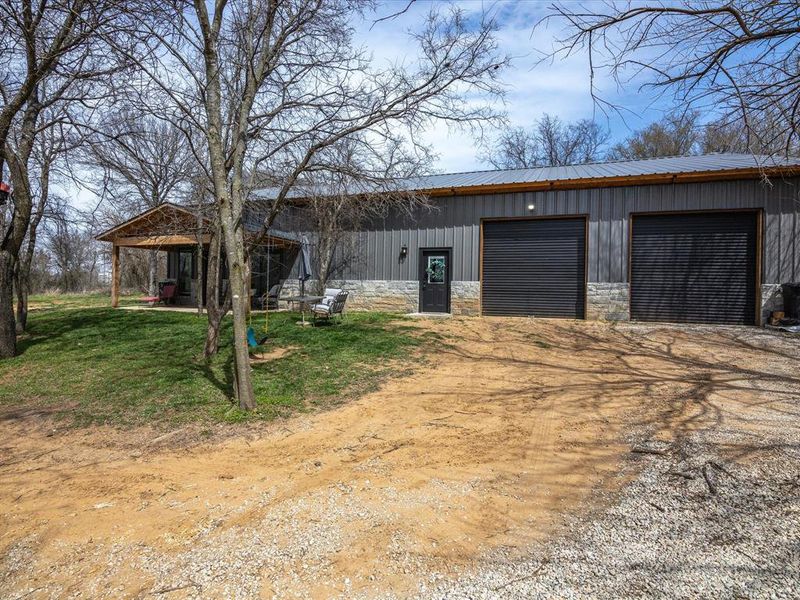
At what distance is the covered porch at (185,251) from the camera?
13.5m

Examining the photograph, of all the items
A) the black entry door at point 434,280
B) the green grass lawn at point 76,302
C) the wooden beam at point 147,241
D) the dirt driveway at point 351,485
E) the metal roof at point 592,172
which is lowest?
the dirt driveway at point 351,485

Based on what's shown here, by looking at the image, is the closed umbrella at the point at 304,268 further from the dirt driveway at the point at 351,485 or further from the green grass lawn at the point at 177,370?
the dirt driveway at the point at 351,485

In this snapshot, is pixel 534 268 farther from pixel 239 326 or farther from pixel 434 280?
pixel 239 326

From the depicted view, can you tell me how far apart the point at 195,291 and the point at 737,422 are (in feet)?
56.5

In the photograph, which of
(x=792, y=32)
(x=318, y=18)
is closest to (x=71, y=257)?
(x=318, y=18)

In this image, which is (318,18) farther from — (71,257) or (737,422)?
(71,257)

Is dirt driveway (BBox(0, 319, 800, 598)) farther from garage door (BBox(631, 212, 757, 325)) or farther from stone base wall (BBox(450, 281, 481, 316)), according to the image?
stone base wall (BBox(450, 281, 481, 316))

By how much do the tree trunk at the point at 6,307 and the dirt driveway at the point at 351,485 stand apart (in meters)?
4.57

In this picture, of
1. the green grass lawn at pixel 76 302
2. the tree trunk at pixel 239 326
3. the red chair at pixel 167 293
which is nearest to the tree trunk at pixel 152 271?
the green grass lawn at pixel 76 302

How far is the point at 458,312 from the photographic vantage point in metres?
13.6

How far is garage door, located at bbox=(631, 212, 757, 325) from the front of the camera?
11398mm

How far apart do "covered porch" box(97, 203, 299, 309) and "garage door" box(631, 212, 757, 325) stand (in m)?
10.3

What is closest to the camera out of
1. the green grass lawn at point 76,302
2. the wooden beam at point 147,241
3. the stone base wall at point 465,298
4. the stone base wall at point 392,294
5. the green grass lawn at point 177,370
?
the green grass lawn at point 177,370

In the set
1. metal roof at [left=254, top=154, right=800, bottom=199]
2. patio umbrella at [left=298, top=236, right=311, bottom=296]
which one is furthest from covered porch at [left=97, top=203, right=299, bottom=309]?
metal roof at [left=254, top=154, right=800, bottom=199]
